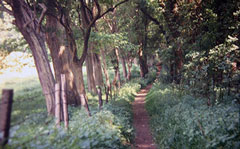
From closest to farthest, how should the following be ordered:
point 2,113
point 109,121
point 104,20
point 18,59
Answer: point 2,113, point 109,121, point 18,59, point 104,20

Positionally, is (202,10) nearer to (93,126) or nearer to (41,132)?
(93,126)

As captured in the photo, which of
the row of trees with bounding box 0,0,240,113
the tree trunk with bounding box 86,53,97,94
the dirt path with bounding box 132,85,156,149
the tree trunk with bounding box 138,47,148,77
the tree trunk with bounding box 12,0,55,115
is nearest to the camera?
the dirt path with bounding box 132,85,156,149

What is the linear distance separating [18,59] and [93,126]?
12.9 metres

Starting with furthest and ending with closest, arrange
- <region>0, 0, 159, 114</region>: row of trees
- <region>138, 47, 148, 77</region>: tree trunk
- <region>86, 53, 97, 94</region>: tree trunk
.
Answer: <region>138, 47, 148, 77</region>: tree trunk < <region>86, 53, 97, 94</region>: tree trunk < <region>0, 0, 159, 114</region>: row of trees

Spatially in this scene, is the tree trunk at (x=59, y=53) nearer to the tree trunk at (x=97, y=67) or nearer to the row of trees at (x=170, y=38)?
the row of trees at (x=170, y=38)

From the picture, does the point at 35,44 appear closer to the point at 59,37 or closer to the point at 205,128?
the point at 59,37

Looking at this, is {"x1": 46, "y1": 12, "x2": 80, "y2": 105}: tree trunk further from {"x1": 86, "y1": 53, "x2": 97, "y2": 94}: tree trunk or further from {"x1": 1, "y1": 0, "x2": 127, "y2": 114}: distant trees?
{"x1": 86, "y1": 53, "x2": 97, "y2": 94}: tree trunk

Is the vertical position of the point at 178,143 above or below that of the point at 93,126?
below

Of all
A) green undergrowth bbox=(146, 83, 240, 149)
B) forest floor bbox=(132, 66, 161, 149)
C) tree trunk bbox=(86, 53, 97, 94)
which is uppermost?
tree trunk bbox=(86, 53, 97, 94)

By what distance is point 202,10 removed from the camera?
35.7 feet

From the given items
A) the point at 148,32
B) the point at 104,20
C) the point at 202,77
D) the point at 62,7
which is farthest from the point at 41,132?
the point at 148,32

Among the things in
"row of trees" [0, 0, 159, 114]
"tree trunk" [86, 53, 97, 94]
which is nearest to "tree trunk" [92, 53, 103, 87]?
"row of trees" [0, 0, 159, 114]

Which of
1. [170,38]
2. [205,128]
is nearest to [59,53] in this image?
[170,38]

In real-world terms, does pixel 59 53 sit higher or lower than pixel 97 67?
higher
